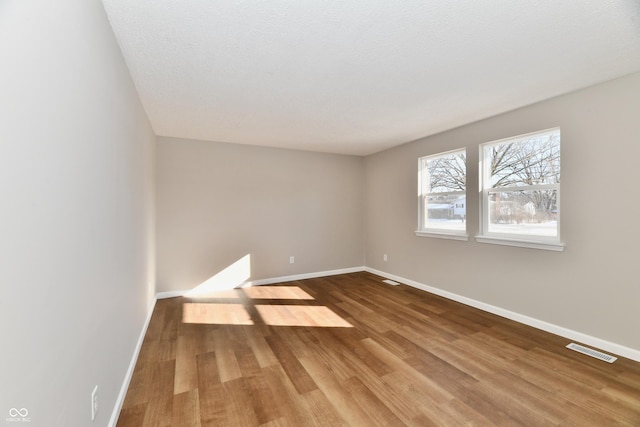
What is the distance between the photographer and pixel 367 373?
2.08m

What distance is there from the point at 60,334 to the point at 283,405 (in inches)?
52.3

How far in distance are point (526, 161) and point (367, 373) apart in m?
2.82

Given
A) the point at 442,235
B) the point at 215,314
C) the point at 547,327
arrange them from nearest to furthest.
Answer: the point at 547,327, the point at 215,314, the point at 442,235

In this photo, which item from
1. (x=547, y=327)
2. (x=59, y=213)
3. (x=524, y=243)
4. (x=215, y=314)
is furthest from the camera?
(x=215, y=314)

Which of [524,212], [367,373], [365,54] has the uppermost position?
[365,54]

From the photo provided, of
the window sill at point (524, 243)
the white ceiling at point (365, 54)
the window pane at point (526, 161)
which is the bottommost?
the window sill at point (524, 243)

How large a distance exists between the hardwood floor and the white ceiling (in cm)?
237

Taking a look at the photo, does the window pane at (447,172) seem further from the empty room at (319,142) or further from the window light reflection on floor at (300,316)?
the window light reflection on floor at (300,316)

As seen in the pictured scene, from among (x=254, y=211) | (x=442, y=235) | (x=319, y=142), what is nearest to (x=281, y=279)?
(x=254, y=211)

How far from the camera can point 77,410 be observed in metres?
1.09

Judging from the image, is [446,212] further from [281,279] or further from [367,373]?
[281,279]

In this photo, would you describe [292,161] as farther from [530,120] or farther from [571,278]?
[571,278]

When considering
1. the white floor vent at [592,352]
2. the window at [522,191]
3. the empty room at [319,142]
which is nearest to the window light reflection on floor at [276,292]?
the empty room at [319,142]

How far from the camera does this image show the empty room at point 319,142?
95 centimetres
